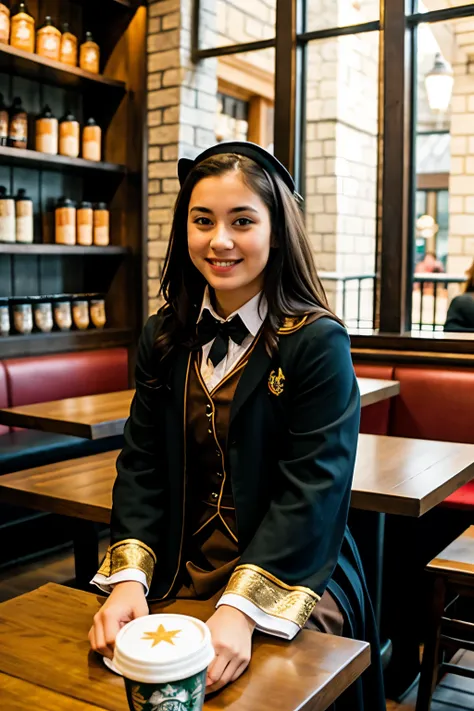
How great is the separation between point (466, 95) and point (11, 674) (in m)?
6.01

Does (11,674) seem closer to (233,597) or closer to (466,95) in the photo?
(233,597)

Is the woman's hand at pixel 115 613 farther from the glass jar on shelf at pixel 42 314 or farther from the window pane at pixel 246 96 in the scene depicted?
the window pane at pixel 246 96

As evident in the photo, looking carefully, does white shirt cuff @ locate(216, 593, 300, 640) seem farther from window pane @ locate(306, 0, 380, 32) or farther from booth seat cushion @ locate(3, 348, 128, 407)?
window pane @ locate(306, 0, 380, 32)

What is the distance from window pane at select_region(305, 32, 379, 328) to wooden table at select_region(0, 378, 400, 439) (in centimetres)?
142

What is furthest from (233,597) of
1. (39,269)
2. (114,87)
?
(114,87)

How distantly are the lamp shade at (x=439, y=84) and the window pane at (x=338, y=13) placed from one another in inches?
30.3

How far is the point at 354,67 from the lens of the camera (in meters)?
4.98

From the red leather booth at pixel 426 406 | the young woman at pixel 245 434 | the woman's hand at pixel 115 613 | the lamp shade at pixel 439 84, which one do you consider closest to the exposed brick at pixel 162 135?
the lamp shade at pixel 439 84

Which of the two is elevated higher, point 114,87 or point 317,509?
point 114,87

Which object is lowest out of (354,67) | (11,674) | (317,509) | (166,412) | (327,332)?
(11,674)

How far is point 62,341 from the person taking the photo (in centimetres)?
431

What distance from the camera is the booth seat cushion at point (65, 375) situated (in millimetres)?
3988

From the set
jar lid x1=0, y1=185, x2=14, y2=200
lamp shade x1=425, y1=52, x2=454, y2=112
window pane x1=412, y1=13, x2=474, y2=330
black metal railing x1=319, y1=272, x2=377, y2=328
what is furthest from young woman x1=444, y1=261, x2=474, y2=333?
jar lid x1=0, y1=185, x2=14, y2=200

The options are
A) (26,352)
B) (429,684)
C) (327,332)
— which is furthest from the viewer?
(26,352)
